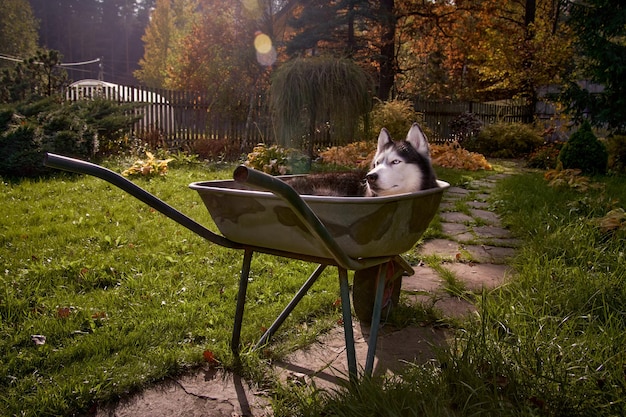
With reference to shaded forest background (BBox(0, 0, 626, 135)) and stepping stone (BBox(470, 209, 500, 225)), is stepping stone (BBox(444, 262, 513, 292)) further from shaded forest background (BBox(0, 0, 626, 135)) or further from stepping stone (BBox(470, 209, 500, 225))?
shaded forest background (BBox(0, 0, 626, 135))

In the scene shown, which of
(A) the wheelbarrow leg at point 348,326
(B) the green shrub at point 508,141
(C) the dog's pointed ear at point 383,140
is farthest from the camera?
(B) the green shrub at point 508,141

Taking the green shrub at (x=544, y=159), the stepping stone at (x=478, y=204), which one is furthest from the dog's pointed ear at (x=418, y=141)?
the green shrub at (x=544, y=159)

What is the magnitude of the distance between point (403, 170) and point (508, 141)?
40.8ft

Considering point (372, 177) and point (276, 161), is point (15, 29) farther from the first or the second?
point (372, 177)

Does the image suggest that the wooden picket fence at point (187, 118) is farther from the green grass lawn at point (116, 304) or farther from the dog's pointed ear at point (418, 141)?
the dog's pointed ear at point (418, 141)

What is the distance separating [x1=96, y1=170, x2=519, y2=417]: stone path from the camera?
166cm

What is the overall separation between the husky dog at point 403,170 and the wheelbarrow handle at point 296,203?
361 millimetres

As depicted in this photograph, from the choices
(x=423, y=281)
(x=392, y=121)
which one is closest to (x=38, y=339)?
(x=423, y=281)

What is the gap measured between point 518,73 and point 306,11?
7422 mm

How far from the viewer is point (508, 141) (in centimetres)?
1304

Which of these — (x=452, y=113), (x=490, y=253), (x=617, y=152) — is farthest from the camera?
(x=452, y=113)

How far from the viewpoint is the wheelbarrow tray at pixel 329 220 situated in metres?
1.46

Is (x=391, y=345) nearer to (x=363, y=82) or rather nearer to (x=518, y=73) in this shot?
(x=363, y=82)

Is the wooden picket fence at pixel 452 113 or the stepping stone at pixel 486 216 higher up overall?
the wooden picket fence at pixel 452 113
